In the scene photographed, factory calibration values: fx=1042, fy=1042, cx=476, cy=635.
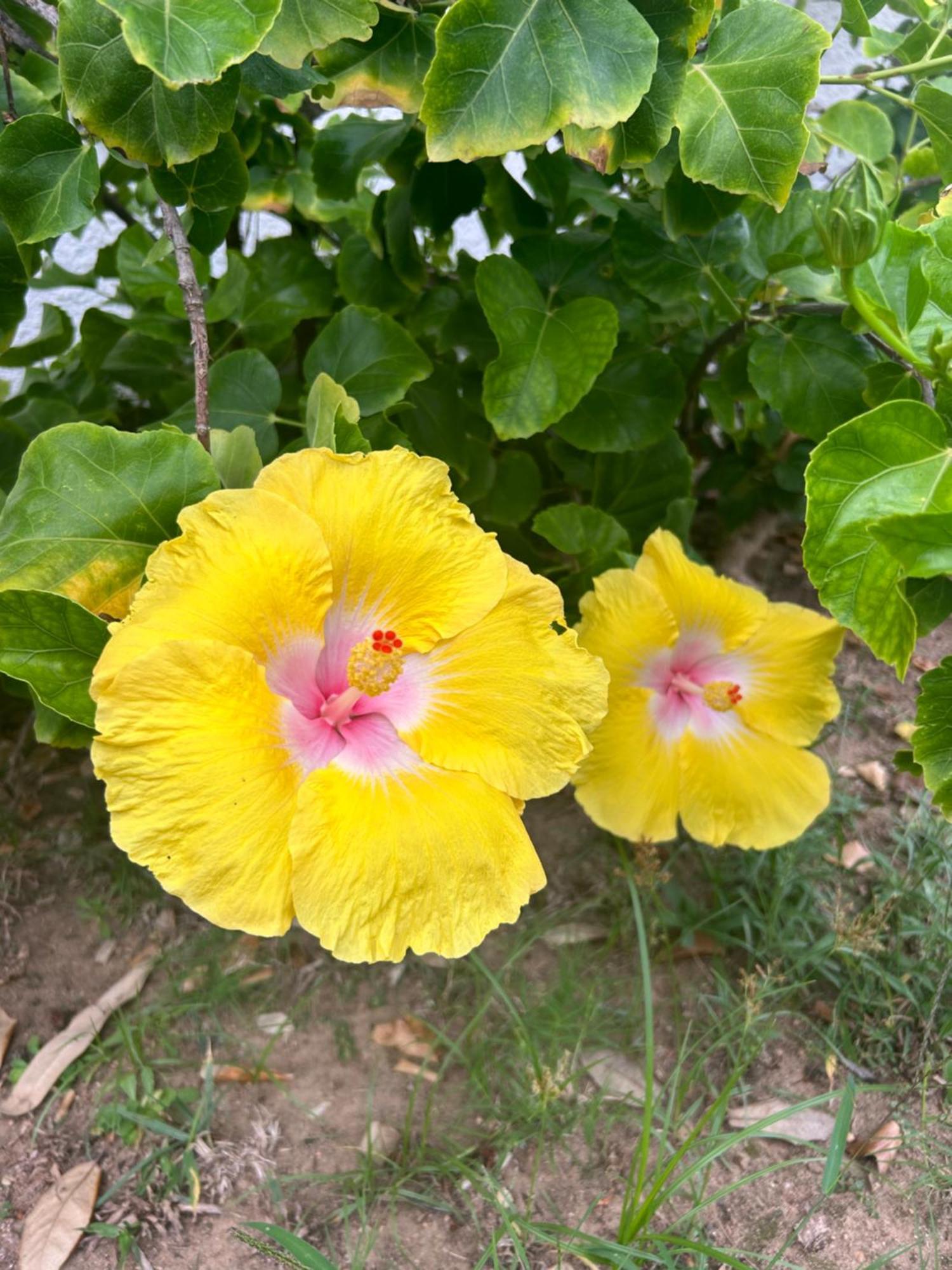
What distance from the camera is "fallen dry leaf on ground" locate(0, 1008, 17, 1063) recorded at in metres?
1.47

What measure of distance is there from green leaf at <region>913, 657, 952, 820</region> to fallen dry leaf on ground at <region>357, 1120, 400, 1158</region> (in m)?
0.85

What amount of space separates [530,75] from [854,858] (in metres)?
1.35

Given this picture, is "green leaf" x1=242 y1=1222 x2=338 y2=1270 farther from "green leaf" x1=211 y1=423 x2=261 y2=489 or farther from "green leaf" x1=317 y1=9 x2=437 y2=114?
"green leaf" x1=317 y1=9 x2=437 y2=114

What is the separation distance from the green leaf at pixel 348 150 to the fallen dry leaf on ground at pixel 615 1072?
1300 millimetres

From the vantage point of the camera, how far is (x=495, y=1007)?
1586mm

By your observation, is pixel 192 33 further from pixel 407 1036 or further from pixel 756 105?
pixel 407 1036

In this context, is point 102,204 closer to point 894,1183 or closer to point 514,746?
point 514,746

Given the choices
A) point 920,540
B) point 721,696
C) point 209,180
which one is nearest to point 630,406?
point 721,696

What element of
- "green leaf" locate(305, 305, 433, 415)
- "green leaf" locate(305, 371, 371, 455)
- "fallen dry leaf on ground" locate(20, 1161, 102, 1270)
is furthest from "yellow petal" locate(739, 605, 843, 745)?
"fallen dry leaf on ground" locate(20, 1161, 102, 1270)

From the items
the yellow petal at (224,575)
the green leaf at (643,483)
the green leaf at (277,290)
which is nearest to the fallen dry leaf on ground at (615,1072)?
the green leaf at (643,483)

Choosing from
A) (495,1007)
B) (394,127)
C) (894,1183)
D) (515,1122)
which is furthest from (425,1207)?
(394,127)

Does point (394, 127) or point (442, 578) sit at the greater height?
point (394, 127)

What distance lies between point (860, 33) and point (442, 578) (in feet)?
2.75

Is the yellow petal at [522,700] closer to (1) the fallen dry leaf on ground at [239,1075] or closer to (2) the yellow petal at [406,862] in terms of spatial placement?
(2) the yellow petal at [406,862]
